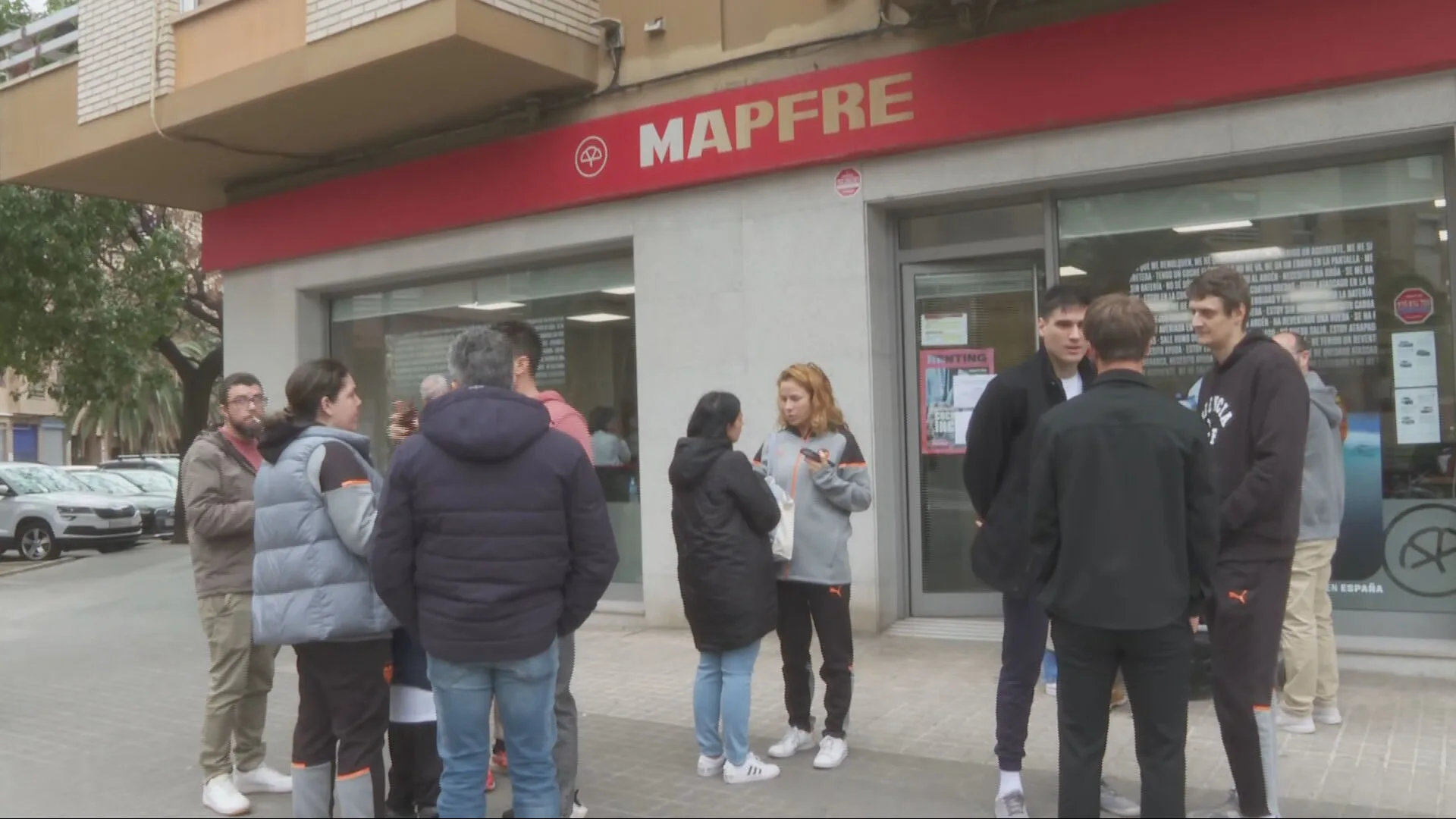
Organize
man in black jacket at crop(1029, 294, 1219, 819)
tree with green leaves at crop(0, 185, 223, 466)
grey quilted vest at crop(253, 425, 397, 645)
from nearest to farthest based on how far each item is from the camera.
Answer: man in black jacket at crop(1029, 294, 1219, 819)
grey quilted vest at crop(253, 425, 397, 645)
tree with green leaves at crop(0, 185, 223, 466)

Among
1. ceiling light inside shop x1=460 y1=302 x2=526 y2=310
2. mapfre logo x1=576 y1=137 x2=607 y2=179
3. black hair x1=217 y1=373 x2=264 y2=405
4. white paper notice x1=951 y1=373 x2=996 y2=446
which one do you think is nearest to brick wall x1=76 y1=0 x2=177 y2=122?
ceiling light inside shop x1=460 y1=302 x2=526 y2=310

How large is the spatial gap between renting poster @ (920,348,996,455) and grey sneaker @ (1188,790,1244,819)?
388 cm

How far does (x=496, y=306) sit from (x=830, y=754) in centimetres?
620

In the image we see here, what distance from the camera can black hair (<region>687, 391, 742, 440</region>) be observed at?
4.73m

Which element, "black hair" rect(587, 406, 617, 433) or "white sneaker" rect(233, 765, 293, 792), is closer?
"white sneaker" rect(233, 765, 293, 792)

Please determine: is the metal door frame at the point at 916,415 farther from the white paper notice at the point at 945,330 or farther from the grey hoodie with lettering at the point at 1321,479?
the grey hoodie with lettering at the point at 1321,479

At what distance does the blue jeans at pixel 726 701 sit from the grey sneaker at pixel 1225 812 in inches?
70.2

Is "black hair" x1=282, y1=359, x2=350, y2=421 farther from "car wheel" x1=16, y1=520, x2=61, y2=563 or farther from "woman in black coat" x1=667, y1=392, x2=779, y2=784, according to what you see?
"car wheel" x1=16, y1=520, x2=61, y2=563

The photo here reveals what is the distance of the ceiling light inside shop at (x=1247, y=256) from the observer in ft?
22.6

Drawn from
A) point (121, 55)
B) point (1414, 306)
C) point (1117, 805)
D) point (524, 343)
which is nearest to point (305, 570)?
point (524, 343)

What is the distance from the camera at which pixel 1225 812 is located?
4137 mm

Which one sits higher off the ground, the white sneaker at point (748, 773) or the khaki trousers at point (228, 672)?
the khaki trousers at point (228, 672)

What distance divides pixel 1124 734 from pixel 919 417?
3126mm

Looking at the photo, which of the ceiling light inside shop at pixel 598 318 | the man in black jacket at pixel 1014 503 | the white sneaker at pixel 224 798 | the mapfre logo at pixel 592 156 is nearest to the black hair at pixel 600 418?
the ceiling light inside shop at pixel 598 318
